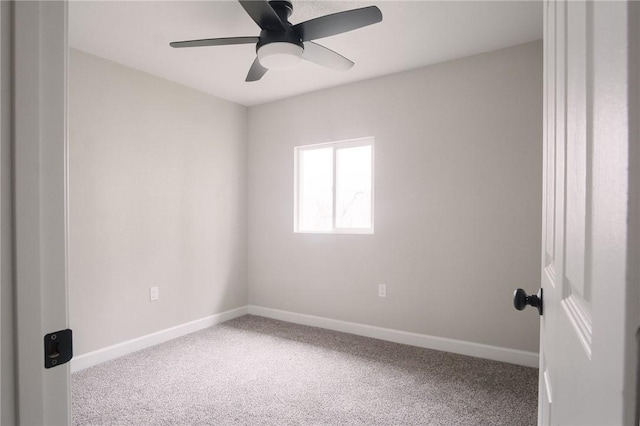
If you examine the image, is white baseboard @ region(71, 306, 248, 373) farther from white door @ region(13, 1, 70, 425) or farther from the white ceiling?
white door @ region(13, 1, 70, 425)

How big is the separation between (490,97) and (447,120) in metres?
0.36

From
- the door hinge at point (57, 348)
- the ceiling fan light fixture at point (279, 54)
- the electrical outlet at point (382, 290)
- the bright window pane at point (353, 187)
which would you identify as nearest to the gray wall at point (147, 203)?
the bright window pane at point (353, 187)

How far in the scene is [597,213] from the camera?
12.5 inches

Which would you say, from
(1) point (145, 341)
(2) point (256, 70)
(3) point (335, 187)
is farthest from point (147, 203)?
(3) point (335, 187)

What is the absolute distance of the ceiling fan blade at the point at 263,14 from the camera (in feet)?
5.34

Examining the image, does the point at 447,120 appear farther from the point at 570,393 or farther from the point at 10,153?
the point at 10,153

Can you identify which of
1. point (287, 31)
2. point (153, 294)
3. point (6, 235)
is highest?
point (287, 31)

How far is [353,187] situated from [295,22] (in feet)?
5.60

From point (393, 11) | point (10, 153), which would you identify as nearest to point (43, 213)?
point (10, 153)

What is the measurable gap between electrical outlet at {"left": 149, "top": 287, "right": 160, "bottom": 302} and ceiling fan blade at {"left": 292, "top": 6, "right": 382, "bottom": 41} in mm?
2518

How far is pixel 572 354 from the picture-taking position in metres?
0.48

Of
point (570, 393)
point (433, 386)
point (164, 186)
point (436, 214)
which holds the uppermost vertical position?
point (164, 186)

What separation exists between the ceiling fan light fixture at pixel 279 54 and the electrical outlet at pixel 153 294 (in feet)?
7.43

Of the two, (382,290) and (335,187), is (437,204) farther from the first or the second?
(335,187)
